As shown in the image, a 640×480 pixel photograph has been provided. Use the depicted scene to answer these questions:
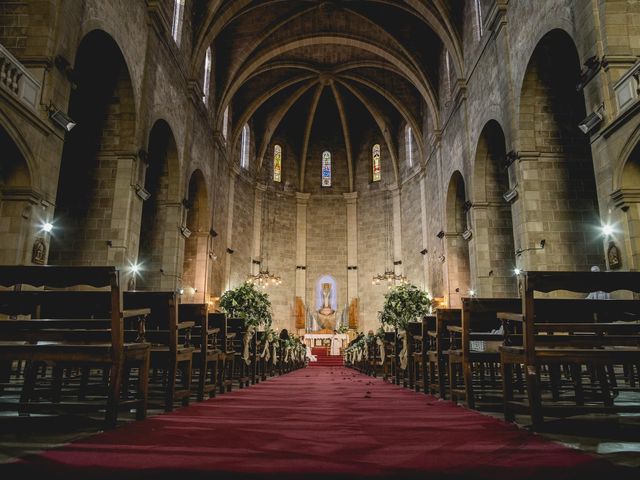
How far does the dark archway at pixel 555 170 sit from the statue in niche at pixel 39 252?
30.0 ft

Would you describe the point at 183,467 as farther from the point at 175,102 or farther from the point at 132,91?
the point at 175,102

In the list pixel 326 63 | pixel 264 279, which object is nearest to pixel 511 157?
pixel 264 279

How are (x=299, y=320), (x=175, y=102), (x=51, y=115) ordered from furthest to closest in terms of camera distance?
(x=299, y=320) < (x=175, y=102) < (x=51, y=115)

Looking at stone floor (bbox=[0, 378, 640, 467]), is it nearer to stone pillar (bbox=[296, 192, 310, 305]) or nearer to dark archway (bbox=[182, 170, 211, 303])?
dark archway (bbox=[182, 170, 211, 303])

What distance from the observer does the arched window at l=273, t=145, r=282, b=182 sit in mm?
24984

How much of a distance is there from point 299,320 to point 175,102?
1257 centimetres

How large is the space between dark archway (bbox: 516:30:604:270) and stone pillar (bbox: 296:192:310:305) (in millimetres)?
14311

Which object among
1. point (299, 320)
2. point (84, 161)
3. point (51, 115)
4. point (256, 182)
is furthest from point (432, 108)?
point (51, 115)

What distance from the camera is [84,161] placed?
11.0m

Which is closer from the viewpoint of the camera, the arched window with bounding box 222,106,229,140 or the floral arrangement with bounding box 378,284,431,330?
the floral arrangement with bounding box 378,284,431,330

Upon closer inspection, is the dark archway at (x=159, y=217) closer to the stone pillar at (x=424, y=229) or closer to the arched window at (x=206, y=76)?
the arched window at (x=206, y=76)

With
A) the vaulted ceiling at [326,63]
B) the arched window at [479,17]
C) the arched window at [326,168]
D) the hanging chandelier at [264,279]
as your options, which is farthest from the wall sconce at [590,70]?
the arched window at [326,168]

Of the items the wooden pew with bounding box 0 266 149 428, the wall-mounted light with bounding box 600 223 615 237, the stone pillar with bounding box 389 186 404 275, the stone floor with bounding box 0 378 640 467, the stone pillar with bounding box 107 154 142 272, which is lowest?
the stone floor with bounding box 0 378 640 467

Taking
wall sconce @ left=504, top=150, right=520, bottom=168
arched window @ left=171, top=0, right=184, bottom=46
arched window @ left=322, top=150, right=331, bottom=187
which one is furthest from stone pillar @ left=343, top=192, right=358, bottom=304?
wall sconce @ left=504, top=150, right=520, bottom=168
